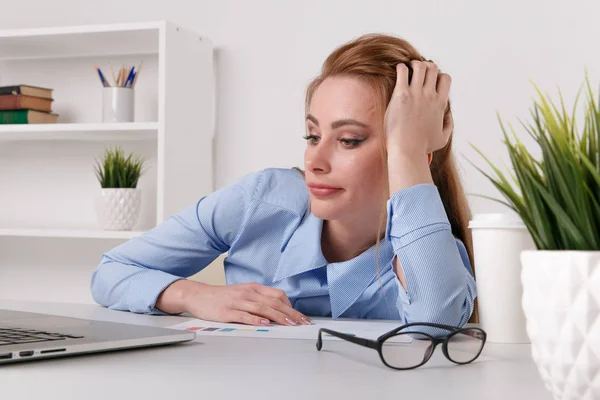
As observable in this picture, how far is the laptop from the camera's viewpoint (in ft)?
2.68

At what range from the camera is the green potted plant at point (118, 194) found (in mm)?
2883

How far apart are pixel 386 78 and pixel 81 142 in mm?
1973

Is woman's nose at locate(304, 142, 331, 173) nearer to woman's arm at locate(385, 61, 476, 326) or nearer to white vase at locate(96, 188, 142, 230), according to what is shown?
woman's arm at locate(385, 61, 476, 326)

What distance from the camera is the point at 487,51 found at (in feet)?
9.12

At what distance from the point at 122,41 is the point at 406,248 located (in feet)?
6.66

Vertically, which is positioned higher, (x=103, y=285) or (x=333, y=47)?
(x=333, y=47)

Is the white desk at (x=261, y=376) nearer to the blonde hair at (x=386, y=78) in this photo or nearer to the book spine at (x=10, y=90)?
the blonde hair at (x=386, y=78)

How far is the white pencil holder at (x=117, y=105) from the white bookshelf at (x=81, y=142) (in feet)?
0.16

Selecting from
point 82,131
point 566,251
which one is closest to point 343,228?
point 566,251

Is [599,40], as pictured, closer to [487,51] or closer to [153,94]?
A: [487,51]

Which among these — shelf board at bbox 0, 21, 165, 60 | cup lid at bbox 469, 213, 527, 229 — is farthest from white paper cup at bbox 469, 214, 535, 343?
shelf board at bbox 0, 21, 165, 60

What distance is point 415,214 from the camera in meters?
1.28

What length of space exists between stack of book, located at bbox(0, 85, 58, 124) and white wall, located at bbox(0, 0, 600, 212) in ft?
1.31

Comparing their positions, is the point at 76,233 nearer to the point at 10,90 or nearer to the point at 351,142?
the point at 10,90
